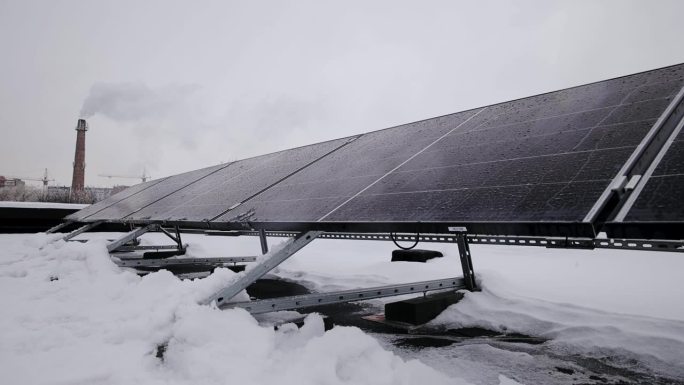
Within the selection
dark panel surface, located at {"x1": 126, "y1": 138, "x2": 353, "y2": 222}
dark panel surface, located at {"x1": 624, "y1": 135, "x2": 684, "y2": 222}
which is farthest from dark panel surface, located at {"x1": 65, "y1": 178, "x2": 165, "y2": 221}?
dark panel surface, located at {"x1": 624, "y1": 135, "x2": 684, "y2": 222}

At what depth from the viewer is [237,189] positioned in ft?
18.0

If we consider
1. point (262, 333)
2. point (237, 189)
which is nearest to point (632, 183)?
point (262, 333)

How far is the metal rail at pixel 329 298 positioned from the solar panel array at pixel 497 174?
25.0 inches

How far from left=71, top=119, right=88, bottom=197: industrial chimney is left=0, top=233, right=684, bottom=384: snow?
3452 centimetres

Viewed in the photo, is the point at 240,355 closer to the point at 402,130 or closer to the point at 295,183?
the point at 295,183

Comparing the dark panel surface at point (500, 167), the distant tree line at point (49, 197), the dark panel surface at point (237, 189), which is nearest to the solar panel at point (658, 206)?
the dark panel surface at point (500, 167)

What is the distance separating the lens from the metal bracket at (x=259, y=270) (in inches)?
111

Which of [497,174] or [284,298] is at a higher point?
[497,174]

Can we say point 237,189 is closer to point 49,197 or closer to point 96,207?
point 96,207

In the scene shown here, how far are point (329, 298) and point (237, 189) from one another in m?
2.71

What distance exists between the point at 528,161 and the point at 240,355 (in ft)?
7.46

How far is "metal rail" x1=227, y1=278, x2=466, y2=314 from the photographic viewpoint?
9.83 ft

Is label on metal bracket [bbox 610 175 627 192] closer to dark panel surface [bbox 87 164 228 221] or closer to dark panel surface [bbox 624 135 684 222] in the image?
dark panel surface [bbox 624 135 684 222]

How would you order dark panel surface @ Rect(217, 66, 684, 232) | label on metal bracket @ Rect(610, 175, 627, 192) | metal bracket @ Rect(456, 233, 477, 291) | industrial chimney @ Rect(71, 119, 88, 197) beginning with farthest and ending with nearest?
industrial chimney @ Rect(71, 119, 88, 197), metal bracket @ Rect(456, 233, 477, 291), dark panel surface @ Rect(217, 66, 684, 232), label on metal bracket @ Rect(610, 175, 627, 192)
